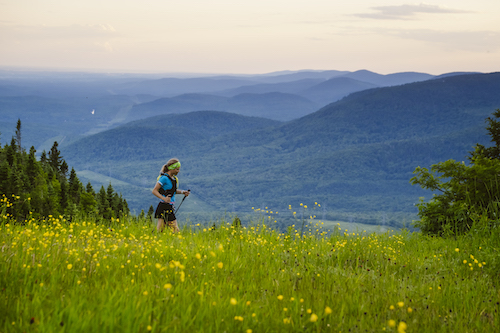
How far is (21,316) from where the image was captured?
3.67 m

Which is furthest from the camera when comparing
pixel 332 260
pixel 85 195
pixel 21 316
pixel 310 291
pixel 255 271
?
pixel 85 195

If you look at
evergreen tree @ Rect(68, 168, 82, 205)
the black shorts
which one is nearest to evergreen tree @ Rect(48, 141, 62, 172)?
evergreen tree @ Rect(68, 168, 82, 205)

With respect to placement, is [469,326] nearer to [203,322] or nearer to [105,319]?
[203,322]

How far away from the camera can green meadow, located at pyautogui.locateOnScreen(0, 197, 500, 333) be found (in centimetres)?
373

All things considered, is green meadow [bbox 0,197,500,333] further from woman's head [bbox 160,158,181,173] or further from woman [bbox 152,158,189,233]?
woman's head [bbox 160,158,181,173]

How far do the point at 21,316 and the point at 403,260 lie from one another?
6.32m

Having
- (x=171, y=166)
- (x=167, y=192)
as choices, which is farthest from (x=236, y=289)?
(x=171, y=166)

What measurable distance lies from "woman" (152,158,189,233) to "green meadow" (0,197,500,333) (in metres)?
2.32

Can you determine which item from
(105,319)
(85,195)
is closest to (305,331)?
(105,319)

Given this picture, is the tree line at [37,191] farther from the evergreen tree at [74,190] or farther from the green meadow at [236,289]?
the green meadow at [236,289]

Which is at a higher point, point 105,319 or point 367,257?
point 105,319

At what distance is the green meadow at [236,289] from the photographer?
3.73m

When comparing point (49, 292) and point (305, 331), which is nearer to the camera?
point (305, 331)

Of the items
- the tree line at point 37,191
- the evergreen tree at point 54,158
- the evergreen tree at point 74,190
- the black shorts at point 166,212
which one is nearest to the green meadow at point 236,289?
the black shorts at point 166,212
